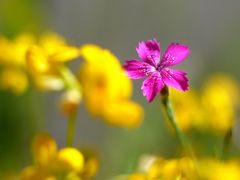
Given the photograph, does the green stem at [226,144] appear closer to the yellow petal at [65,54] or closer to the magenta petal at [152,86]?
the magenta petal at [152,86]

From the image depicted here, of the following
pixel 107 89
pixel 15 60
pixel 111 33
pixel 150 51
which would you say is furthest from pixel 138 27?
pixel 150 51

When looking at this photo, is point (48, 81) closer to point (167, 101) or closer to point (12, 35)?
point (167, 101)

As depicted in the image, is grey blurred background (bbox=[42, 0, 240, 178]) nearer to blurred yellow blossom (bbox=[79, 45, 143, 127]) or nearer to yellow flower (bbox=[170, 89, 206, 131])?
yellow flower (bbox=[170, 89, 206, 131])

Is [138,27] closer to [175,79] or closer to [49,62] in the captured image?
[49,62]

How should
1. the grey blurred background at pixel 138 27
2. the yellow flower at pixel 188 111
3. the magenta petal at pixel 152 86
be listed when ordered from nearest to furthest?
the magenta petal at pixel 152 86
the yellow flower at pixel 188 111
the grey blurred background at pixel 138 27

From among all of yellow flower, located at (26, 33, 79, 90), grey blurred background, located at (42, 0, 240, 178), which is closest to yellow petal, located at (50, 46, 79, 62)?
yellow flower, located at (26, 33, 79, 90)

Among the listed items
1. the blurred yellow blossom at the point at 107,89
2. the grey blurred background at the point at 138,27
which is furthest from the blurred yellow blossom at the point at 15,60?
the grey blurred background at the point at 138,27

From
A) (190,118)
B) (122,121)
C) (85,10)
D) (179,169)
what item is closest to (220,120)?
(190,118)

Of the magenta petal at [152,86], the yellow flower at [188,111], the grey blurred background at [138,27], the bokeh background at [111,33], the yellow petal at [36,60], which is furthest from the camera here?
the grey blurred background at [138,27]

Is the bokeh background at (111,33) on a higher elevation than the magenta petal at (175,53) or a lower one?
higher
